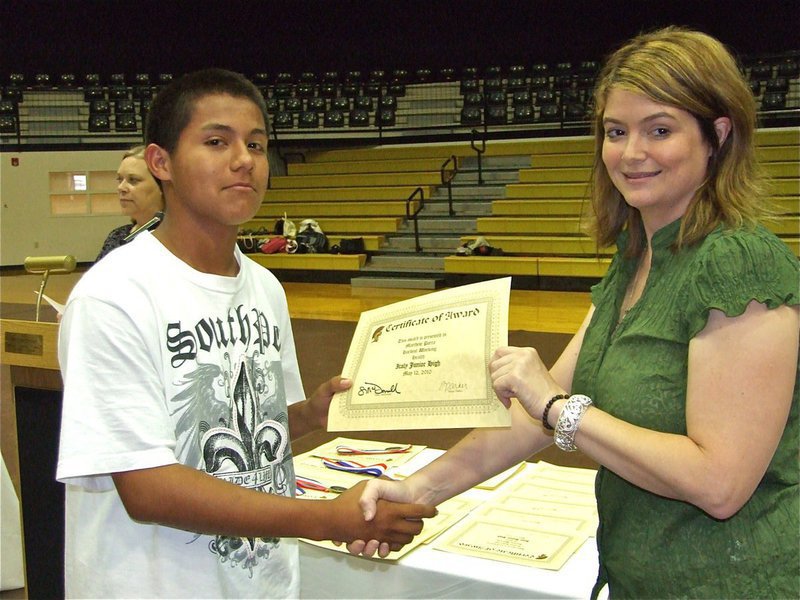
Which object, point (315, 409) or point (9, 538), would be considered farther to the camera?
point (9, 538)

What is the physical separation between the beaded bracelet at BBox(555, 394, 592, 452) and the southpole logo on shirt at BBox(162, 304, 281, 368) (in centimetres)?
59

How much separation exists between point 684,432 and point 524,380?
29 centimetres

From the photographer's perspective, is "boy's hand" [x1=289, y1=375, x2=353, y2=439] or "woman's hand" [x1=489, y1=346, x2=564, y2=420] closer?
"woman's hand" [x1=489, y1=346, x2=564, y2=420]

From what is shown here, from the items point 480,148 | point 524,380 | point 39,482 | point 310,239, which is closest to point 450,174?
point 480,148

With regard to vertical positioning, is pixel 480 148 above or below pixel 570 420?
above

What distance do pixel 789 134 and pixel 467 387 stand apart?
43.1ft

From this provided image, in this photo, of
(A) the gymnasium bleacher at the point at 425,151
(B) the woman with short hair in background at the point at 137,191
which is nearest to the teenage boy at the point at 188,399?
(B) the woman with short hair in background at the point at 137,191

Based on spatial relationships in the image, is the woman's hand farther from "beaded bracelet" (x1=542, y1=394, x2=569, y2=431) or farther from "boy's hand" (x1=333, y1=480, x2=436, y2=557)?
"boy's hand" (x1=333, y1=480, x2=436, y2=557)

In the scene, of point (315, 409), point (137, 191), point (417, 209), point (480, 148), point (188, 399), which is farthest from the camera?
point (480, 148)

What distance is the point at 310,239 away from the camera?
13312 millimetres

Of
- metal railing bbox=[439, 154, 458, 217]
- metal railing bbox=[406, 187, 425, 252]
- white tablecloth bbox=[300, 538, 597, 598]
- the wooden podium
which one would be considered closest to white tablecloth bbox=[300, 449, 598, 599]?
white tablecloth bbox=[300, 538, 597, 598]

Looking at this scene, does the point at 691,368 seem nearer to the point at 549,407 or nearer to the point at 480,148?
the point at 549,407

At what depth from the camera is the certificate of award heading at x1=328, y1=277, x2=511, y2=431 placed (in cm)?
158
